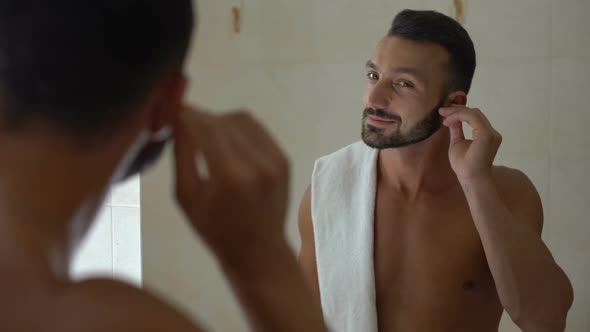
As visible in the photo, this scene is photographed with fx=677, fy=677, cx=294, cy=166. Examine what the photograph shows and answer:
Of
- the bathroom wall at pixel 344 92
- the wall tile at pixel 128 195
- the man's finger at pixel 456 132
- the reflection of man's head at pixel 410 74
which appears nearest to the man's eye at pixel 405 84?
the reflection of man's head at pixel 410 74

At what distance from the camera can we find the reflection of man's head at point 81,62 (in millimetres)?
353

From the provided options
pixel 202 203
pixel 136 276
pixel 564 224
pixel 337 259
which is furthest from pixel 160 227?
pixel 202 203

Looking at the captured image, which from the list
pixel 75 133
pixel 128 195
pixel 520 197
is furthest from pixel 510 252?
pixel 128 195

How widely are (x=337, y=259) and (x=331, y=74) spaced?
59cm

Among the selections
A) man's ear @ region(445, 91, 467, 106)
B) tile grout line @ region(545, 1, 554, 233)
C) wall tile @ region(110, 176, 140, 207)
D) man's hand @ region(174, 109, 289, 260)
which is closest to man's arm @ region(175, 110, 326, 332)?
man's hand @ region(174, 109, 289, 260)

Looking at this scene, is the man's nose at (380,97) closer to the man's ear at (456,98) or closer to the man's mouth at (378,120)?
the man's mouth at (378,120)

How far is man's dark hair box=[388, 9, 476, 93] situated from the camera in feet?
4.04

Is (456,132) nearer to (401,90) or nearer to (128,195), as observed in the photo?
(401,90)

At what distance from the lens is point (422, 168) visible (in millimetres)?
1343

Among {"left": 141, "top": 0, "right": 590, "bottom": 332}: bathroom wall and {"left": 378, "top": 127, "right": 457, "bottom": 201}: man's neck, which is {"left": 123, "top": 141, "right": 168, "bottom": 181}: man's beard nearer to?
{"left": 378, "top": 127, "right": 457, "bottom": 201}: man's neck

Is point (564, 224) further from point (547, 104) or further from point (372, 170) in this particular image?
point (372, 170)

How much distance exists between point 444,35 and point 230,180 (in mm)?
902

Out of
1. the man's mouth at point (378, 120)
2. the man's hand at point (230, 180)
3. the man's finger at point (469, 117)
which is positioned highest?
the man's hand at point (230, 180)

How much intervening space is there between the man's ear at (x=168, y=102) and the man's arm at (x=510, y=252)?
0.86m
